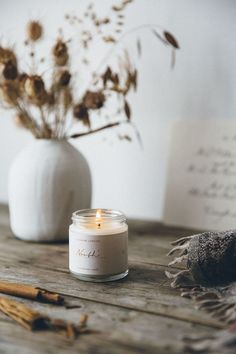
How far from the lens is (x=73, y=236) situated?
2.50 ft

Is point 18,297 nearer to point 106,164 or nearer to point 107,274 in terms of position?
point 107,274

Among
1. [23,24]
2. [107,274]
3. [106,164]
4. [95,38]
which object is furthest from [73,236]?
[23,24]

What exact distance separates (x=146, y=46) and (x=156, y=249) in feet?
1.63

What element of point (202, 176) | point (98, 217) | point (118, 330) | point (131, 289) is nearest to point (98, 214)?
point (98, 217)

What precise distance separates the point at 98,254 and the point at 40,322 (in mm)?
168

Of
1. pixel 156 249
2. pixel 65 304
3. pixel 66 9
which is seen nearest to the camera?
pixel 65 304

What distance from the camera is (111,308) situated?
65cm

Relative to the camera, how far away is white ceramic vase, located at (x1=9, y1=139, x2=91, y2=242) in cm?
97

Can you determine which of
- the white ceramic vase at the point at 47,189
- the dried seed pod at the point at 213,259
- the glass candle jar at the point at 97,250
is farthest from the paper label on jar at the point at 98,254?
the white ceramic vase at the point at 47,189

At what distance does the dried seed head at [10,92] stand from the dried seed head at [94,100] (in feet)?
0.47

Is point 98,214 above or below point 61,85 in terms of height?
below

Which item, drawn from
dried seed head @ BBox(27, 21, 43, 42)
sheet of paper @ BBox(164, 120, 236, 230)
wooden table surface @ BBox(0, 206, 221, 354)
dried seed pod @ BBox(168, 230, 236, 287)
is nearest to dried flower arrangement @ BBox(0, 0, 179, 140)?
dried seed head @ BBox(27, 21, 43, 42)

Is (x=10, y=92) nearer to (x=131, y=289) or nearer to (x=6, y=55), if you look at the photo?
(x=6, y=55)

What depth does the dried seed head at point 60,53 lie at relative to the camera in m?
0.93
